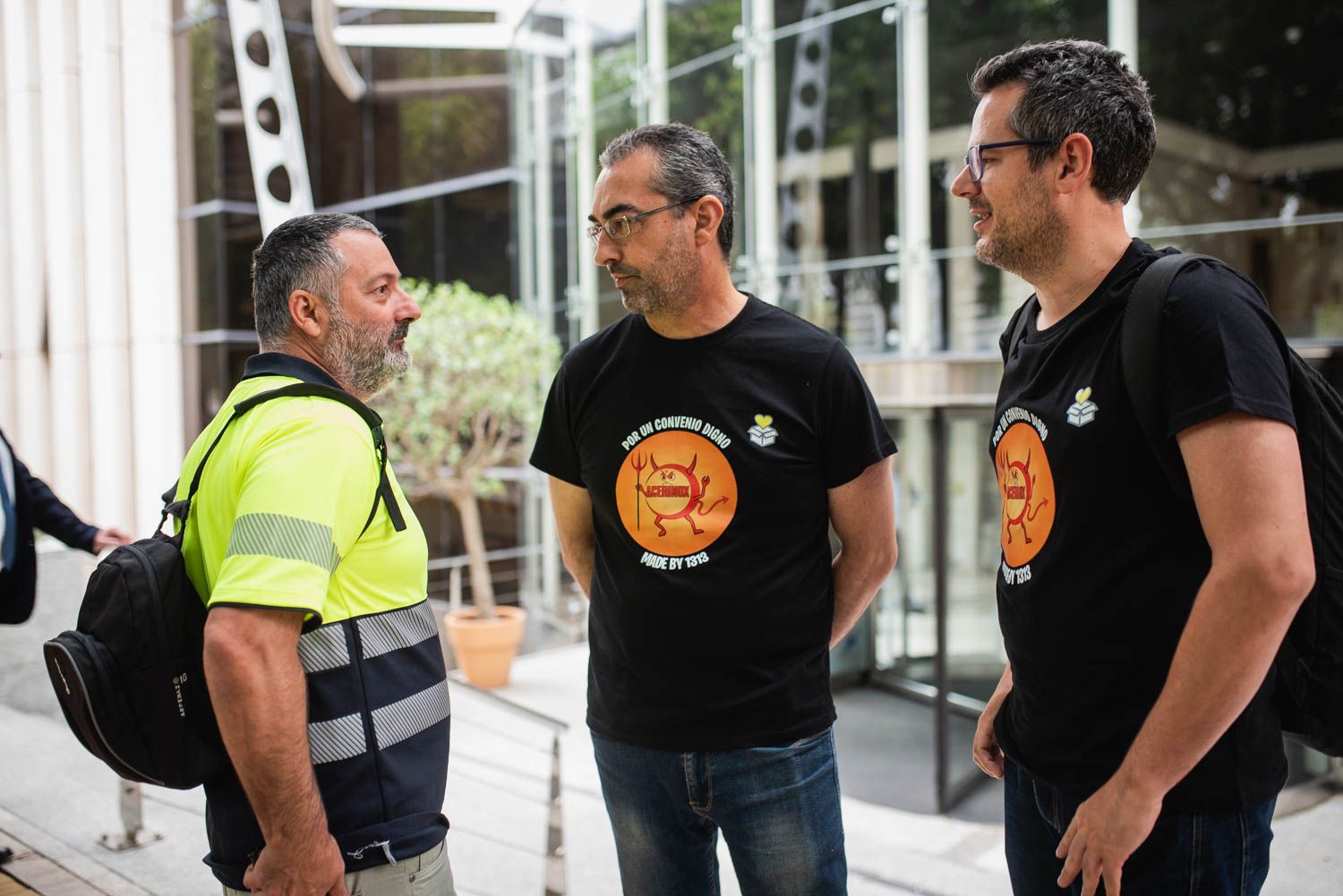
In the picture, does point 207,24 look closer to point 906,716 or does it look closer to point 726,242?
point 906,716

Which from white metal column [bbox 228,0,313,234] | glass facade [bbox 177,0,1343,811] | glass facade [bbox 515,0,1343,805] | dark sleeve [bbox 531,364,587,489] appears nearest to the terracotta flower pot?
glass facade [bbox 177,0,1343,811]

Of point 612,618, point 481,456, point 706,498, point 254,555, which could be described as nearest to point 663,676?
point 612,618

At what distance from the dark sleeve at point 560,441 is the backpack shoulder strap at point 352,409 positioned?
49cm

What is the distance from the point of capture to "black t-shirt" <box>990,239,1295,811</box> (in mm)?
1453

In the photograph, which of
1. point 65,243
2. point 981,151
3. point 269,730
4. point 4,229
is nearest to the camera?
point 269,730

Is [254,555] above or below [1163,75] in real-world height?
below

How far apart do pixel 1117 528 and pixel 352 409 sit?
49.1 inches

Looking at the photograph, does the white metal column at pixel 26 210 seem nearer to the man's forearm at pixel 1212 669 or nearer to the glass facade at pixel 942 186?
the glass facade at pixel 942 186

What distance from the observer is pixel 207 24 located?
14.0 meters

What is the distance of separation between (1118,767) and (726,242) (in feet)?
4.16

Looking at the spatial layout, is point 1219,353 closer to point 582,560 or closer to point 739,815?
point 739,815

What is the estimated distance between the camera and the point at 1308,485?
1.48 meters

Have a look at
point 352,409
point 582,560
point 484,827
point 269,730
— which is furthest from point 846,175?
point 269,730

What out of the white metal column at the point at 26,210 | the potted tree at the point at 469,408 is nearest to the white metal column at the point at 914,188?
the potted tree at the point at 469,408
